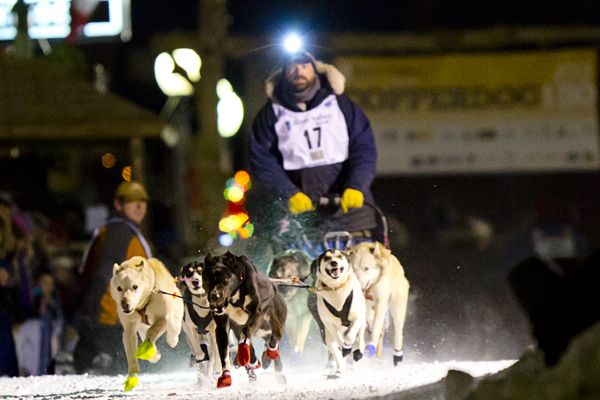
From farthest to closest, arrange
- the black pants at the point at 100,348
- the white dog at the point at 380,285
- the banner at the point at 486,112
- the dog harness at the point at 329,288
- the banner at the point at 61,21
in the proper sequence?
1. the banner at the point at 61,21
2. the banner at the point at 486,112
3. the black pants at the point at 100,348
4. the white dog at the point at 380,285
5. the dog harness at the point at 329,288

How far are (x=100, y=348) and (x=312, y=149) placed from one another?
1.92m

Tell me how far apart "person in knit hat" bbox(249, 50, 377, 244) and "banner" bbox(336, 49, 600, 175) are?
13.4 inches

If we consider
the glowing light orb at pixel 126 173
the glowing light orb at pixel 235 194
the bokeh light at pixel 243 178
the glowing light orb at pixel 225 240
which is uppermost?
the glowing light orb at pixel 126 173

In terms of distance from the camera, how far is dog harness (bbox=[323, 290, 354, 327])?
11.5 ft

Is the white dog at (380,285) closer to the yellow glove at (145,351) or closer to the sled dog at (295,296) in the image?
the sled dog at (295,296)

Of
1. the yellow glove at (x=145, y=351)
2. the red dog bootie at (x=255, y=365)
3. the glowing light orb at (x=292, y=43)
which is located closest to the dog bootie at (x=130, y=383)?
the yellow glove at (x=145, y=351)

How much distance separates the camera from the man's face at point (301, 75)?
13.3 feet

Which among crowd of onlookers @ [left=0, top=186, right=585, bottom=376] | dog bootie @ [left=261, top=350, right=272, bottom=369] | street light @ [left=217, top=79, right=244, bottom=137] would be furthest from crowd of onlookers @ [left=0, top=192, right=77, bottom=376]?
dog bootie @ [left=261, top=350, right=272, bottom=369]

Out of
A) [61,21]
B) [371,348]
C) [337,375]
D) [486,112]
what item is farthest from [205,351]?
[61,21]

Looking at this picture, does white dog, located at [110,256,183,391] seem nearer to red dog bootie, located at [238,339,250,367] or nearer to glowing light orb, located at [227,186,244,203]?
red dog bootie, located at [238,339,250,367]

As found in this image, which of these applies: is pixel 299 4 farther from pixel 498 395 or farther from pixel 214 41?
pixel 498 395

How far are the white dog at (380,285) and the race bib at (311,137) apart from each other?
63 centimetres

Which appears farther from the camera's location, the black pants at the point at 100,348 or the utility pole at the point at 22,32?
the utility pole at the point at 22,32

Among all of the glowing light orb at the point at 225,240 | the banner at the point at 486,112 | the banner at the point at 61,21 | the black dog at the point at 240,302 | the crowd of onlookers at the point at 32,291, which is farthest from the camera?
the banner at the point at 61,21
